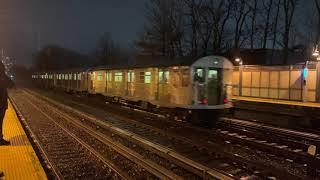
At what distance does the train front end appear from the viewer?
15.2 meters

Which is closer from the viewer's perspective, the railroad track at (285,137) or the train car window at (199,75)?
the railroad track at (285,137)

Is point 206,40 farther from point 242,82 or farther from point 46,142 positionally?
point 46,142

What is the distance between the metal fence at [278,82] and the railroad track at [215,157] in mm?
9087

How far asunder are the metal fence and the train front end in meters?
4.85

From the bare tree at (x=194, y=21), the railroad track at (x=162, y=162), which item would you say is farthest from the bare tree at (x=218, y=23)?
the railroad track at (x=162, y=162)

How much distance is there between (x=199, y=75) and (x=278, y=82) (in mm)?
7640

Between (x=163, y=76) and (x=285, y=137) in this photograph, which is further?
(x=163, y=76)

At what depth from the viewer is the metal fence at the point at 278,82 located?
61.6 feet

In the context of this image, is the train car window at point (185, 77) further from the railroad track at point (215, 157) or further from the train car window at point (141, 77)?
the train car window at point (141, 77)

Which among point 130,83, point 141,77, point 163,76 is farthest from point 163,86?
point 130,83

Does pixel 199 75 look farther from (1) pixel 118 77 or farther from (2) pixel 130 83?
(1) pixel 118 77

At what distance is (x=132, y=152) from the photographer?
32.7 feet

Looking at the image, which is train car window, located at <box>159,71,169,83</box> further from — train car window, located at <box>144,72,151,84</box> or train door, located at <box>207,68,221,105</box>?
train door, located at <box>207,68,221,105</box>

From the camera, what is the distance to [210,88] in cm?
1589
